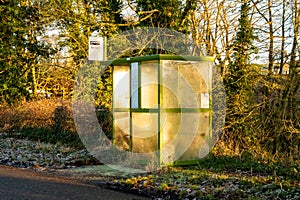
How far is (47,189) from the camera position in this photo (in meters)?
8.38

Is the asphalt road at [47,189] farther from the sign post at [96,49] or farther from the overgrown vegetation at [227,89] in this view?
the sign post at [96,49]

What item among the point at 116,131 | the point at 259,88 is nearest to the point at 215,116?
the point at 259,88

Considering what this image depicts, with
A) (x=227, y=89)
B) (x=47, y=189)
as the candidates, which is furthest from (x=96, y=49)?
(x=47, y=189)

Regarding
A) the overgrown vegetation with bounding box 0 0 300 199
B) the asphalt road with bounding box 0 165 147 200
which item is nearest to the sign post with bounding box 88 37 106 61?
the overgrown vegetation with bounding box 0 0 300 199

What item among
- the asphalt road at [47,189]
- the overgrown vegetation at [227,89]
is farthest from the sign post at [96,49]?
the asphalt road at [47,189]

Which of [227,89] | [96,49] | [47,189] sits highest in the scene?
[96,49]

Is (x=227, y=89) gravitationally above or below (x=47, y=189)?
above

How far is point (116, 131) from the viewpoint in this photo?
1228cm

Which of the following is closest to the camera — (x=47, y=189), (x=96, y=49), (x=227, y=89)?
(x=47, y=189)

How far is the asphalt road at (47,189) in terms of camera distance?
7719 millimetres

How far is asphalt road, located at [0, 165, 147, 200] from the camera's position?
25.3 ft

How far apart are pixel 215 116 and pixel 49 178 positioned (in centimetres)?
552

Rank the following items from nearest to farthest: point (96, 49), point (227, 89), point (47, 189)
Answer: point (47, 189), point (96, 49), point (227, 89)

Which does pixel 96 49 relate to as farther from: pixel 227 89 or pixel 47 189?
pixel 47 189
